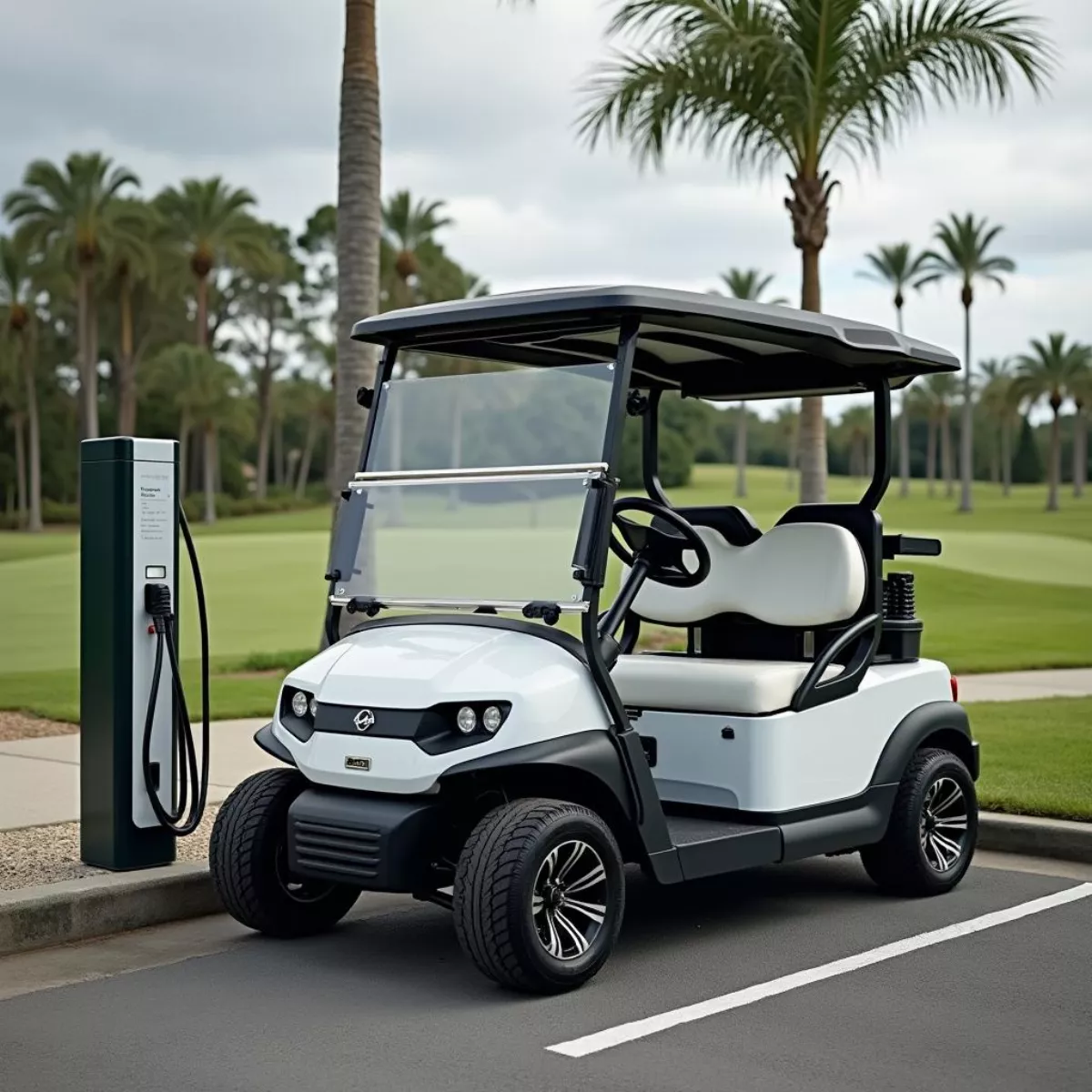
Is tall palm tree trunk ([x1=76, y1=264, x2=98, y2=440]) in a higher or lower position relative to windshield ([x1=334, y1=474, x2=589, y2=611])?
higher

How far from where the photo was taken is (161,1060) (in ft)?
14.0

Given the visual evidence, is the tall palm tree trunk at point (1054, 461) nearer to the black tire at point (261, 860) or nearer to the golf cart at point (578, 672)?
the golf cart at point (578, 672)

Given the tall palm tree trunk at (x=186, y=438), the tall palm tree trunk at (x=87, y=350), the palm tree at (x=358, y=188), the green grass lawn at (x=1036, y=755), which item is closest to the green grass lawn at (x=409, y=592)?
the palm tree at (x=358, y=188)

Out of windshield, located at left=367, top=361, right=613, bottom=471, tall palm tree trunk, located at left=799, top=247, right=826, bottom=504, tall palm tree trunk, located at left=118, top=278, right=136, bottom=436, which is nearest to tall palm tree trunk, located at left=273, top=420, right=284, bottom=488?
tall palm tree trunk, located at left=118, top=278, right=136, bottom=436

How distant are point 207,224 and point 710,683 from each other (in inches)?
2359

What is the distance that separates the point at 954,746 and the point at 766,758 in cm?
130

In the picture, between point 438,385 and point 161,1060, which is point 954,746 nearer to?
point 438,385

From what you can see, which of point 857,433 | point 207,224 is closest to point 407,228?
point 207,224

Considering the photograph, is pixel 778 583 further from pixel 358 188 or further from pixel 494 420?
pixel 358 188

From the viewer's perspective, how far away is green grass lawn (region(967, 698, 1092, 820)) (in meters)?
7.44

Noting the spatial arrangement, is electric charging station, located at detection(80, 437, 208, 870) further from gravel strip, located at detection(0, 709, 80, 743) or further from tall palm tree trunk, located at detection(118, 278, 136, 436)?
tall palm tree trunk, located at detection(118, 278, 136, 436)

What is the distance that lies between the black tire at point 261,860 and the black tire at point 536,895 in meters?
0.81

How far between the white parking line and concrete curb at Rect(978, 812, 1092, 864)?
48 centimetres

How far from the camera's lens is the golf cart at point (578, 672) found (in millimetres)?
4895
